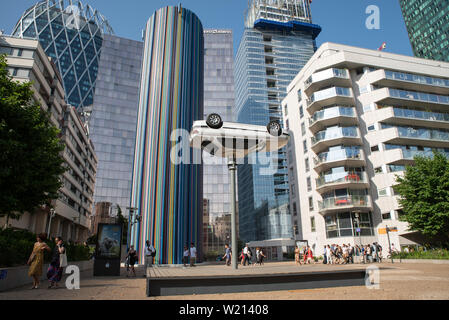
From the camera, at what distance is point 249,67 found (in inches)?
3949

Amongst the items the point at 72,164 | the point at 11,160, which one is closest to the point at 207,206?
the point at 72,164

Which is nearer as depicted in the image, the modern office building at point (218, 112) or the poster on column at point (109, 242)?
the poster on column at point (109, 242)

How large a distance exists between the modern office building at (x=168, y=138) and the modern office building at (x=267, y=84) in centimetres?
5348

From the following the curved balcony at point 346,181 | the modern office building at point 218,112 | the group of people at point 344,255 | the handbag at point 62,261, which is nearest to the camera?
the handbag at point 62,261

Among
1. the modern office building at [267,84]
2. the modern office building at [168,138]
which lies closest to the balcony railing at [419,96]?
the modern office building at [168,138]

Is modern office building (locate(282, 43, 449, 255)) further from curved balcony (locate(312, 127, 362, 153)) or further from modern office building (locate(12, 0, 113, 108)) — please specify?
modern office building (locate(12, 0, 113, 108))

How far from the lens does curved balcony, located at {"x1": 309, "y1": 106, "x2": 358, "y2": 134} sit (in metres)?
37.5

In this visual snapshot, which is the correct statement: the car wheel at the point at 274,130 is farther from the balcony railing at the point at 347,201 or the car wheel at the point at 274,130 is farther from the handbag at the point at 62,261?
the balcony railing at the point at 347,201

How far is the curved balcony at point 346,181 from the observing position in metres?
35.1

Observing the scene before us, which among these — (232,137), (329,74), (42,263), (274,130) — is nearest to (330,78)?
(329,74)

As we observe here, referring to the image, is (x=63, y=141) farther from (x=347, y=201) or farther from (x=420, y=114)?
(x=420, y=114)

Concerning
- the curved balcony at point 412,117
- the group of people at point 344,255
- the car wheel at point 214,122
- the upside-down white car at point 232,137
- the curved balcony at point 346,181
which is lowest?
the group of people at point 344,255

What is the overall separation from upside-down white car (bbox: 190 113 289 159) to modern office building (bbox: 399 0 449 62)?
119 m

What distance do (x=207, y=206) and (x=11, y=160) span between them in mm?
53469
